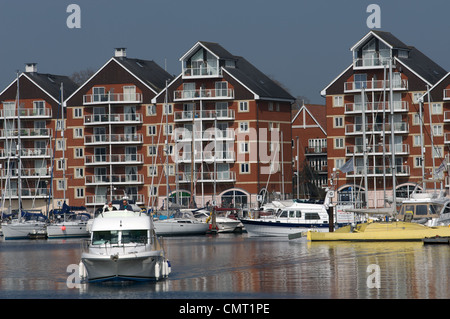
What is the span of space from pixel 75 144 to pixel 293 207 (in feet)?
179

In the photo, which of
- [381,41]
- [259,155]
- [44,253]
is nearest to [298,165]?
[259,155]

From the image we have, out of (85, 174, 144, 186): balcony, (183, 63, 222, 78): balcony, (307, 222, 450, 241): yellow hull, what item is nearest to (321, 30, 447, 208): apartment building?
(183, 63, 222, 78): balcony

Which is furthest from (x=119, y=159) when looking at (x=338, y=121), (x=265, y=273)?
(x=265, y=273)

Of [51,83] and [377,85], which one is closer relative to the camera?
[377,85]

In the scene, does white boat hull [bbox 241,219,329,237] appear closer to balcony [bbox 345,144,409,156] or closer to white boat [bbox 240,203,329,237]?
white boat [bbox 240,203,329,237]

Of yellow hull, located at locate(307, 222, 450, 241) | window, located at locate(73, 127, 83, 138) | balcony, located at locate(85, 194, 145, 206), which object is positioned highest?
window, located at locate(73, 127, 83, 138)

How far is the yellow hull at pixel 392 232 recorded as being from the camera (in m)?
69.2

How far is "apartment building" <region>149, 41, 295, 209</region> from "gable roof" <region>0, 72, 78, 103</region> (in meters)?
16.3

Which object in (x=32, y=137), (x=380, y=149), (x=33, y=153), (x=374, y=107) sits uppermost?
(x=374, y=107)

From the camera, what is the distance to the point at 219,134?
411 feet

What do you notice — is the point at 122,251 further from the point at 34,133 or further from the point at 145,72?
the point at 34,133

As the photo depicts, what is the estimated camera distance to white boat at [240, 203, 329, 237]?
279 ft

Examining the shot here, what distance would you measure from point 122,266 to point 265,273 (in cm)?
977

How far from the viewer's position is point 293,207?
86.6m
